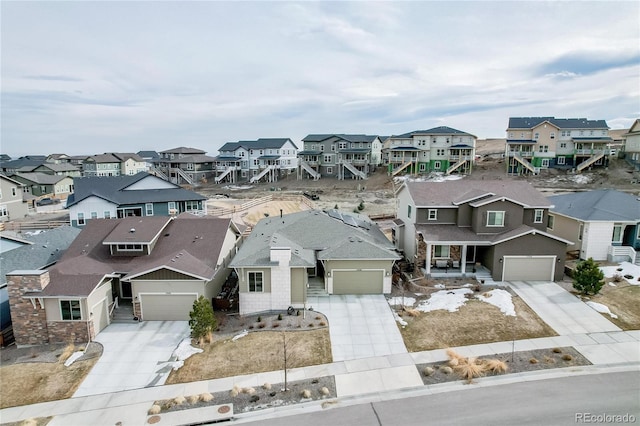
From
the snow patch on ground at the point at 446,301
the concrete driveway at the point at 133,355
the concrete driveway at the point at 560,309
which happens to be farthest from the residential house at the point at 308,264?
the concrete driveway at the point at 560,309

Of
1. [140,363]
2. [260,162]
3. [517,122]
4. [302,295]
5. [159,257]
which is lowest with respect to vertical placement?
[140,363]

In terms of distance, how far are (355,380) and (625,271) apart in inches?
885

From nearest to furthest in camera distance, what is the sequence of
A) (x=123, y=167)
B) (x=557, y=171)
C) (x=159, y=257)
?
(x=159, y=257) → (x=557, y=171) → (x=123, y=167)

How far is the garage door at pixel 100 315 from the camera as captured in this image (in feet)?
68.7

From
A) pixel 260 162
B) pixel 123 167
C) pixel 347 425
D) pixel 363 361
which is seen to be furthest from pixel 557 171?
pixel 123 167

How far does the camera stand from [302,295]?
75.8 feet

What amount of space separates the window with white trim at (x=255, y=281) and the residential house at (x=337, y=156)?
54.6 meters

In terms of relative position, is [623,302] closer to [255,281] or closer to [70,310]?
[255,281]

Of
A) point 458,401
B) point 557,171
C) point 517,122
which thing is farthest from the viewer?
point 517,122

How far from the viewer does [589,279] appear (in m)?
23.0

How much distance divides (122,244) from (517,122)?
2684 inches

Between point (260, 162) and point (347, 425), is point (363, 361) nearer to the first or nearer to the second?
point (347, 425)

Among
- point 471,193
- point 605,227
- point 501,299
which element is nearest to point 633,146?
point 605,227

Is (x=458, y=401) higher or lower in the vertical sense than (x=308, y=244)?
lower
